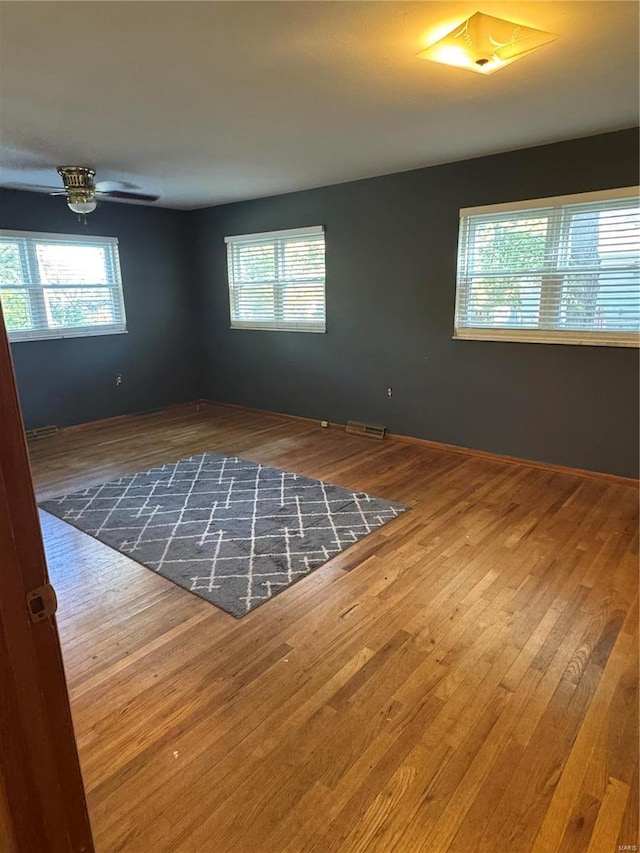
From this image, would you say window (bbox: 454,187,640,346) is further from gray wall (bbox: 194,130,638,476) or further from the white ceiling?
the white ceiling

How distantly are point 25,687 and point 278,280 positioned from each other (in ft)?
17.4

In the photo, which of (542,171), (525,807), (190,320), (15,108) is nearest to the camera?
(525,807)

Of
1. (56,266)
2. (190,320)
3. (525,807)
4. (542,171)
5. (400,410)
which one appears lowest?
(525,807)

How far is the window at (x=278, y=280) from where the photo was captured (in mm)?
5262

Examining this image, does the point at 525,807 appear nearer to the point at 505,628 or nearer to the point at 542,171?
the point at 505,628

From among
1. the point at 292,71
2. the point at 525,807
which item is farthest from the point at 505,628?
the point at 292,71

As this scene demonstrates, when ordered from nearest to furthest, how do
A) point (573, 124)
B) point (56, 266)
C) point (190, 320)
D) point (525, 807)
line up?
point (525, 807), point (573, 124), point (56, 266), point (190, 320)

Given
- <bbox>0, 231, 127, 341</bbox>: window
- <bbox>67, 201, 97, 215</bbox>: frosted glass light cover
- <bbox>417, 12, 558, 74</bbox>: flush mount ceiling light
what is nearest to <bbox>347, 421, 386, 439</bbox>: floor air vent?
<bbox>0, 231, 127, 341</bbox>: window

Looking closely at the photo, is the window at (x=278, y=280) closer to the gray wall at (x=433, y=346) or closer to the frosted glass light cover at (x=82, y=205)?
the gray wall at (x=433, y=346)

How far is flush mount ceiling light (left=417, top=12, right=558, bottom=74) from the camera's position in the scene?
196 centimetres

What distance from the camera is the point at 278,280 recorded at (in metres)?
5.60

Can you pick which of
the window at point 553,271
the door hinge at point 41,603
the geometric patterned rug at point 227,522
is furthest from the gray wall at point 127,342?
the door hinge at point 41,603

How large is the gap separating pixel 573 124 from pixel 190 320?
4.76 metres

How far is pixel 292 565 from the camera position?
8.89 feet
